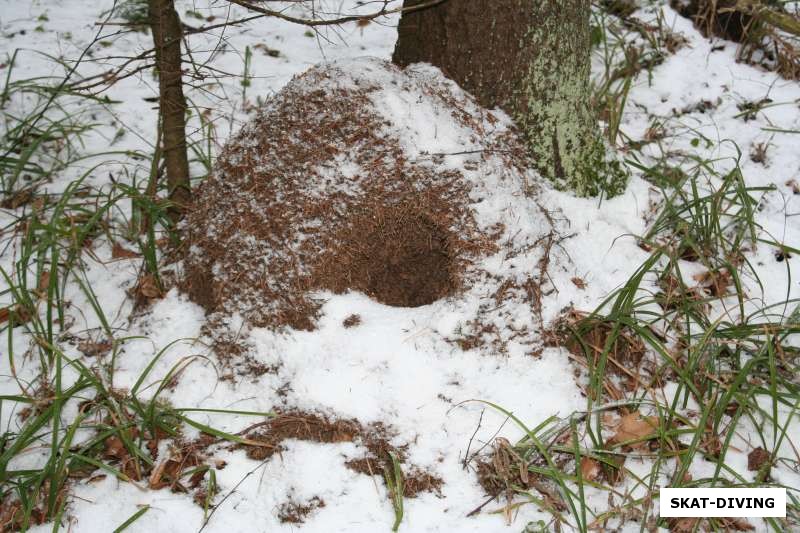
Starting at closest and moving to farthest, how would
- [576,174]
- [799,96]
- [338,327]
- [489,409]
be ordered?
[489,409], [338,327], [576,174], [799,96]

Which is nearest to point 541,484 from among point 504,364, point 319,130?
Result: point 504,364

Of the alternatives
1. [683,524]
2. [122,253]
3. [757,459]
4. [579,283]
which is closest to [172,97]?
[122,253]

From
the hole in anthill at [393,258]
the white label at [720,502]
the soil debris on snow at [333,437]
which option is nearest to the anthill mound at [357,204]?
the hole in anthill at [393,258]

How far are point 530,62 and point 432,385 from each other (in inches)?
50.8

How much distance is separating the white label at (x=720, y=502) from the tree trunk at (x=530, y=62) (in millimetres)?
1276

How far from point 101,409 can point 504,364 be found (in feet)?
4.66

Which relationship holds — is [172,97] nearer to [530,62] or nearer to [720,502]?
[530,62]

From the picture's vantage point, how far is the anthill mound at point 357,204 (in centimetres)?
252

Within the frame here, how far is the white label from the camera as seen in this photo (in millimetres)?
2008

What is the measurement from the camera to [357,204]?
2531mm

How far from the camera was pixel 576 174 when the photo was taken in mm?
2812

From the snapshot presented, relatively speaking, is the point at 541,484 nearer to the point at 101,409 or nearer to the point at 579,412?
the point at 579,412

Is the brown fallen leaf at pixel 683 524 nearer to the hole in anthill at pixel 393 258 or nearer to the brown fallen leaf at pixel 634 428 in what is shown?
the brown fallen leaf at pixel 634 428

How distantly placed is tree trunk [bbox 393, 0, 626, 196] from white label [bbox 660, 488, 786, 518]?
50.2 inches
